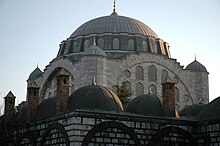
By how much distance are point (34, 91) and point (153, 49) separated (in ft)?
77.3

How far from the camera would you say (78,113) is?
693 inches

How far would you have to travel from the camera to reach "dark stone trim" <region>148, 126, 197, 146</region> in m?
19.2

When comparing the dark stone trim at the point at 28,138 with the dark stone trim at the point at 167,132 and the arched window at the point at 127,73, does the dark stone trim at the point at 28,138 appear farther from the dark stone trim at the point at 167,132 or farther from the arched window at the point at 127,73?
the arched window at the point at 127,73

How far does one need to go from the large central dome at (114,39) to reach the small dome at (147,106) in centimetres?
2086

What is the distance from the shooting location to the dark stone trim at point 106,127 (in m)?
17.7

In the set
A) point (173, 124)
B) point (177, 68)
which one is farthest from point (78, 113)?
point (177, 68)

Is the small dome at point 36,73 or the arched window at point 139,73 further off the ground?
the small dome at point 36,73

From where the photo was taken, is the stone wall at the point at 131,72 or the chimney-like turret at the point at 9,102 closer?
the chimney-like turret at the point at 9,102

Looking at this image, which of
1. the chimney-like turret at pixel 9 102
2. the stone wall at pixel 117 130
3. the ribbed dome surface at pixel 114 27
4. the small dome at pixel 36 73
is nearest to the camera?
the stone wall at pixel 117 130

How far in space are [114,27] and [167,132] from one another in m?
27.5

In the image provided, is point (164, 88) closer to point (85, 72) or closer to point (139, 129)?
point (139, 129)

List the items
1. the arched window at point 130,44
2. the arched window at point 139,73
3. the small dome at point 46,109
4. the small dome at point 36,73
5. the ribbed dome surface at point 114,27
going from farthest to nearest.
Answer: the small dome at point 36,73
the ribbed dome surface at point 114,27
the arched window at point 130,44
the arched window at point 139,73
the small dome at point 46,109

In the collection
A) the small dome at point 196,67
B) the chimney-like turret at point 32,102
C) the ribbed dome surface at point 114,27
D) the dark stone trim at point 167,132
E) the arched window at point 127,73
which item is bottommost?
the dark stone trim at point 167,132

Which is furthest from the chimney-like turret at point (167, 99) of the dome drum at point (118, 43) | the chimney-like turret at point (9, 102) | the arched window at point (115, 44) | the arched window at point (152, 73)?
the arched window at point (115, 44)
